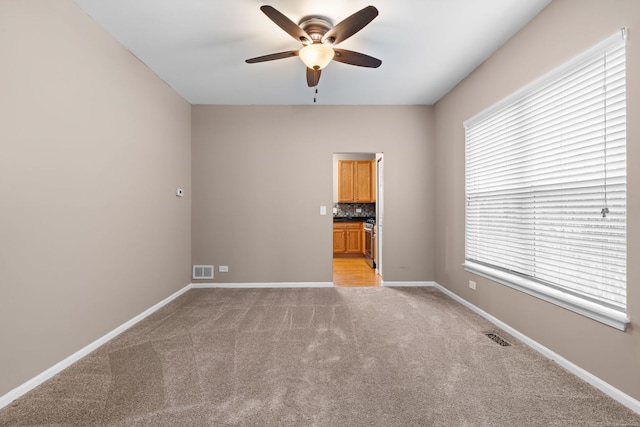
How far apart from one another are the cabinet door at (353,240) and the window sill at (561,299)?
13.7 feet

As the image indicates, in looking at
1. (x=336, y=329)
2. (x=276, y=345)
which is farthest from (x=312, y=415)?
(x=336, y=329)

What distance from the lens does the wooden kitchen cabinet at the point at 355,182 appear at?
7391 mm

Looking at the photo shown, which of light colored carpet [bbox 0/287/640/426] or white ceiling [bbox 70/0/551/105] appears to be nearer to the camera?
light colored carpet [bbox 0/287/640/426]

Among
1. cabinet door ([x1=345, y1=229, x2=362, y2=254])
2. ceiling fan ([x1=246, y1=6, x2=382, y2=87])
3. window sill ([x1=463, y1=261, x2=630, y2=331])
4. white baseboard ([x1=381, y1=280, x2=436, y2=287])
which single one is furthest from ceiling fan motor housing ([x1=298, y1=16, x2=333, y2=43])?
cabinet door ([x1=345, y1=229, x2=362, y2=254])

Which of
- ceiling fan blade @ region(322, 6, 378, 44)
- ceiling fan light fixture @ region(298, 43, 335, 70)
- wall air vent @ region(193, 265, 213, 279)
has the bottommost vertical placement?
wall air vent @ region(193, 265, 213, 279)

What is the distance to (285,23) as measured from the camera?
6.97ft

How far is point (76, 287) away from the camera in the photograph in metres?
2.21

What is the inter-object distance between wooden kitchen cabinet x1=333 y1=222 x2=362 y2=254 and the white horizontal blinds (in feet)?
13.9

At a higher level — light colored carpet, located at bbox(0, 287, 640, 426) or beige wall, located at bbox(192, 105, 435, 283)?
beige wall, located at bbox(192, 105, 435, 283)

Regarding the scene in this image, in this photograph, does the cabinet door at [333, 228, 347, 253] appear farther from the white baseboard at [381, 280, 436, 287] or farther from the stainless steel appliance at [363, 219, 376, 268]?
the white baseboard at [381, 280, 436, 287]

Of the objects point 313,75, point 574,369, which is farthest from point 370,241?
point 574,369

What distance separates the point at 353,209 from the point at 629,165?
20.1 feet

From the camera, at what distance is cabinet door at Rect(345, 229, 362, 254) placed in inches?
284

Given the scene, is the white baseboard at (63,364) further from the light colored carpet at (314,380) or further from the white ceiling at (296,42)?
the white ceiling at (296,42)
